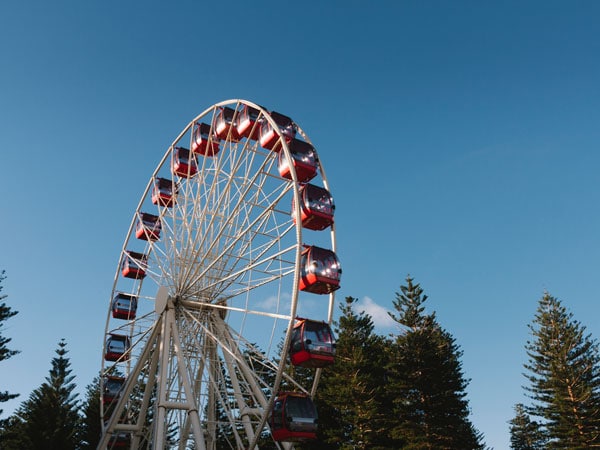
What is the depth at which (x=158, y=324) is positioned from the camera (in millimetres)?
18844

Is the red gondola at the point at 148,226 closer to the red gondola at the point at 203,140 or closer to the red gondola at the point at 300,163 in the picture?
the red gondola at the point at 203,140

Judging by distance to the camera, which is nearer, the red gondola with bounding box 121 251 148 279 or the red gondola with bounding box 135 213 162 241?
the red gondola with bounding box 121 251 148 279

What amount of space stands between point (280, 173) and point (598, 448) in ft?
75.8

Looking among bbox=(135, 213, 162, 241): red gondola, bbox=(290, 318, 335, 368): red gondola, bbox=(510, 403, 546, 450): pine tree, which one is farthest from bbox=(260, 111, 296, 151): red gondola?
bbox=(510, 403, 546, 450): pine tree

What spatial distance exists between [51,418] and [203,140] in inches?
919

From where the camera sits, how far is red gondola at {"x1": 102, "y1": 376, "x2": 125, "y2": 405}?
22531mm

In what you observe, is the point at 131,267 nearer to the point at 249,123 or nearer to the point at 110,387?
the point at 110,387

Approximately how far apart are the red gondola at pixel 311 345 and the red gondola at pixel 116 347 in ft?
33.5

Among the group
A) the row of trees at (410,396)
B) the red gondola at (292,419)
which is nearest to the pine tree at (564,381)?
the row of trees at (410,396)

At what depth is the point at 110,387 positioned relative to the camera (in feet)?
74.6

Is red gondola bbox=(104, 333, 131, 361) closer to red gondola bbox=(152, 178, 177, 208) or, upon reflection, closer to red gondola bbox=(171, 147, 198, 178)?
red gondola bbox=(152, 178, 177, 208)

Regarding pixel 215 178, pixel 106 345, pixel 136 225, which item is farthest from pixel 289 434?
pixel 136 225

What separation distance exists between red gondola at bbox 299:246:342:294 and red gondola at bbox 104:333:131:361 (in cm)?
1038

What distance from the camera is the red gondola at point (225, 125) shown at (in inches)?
818
